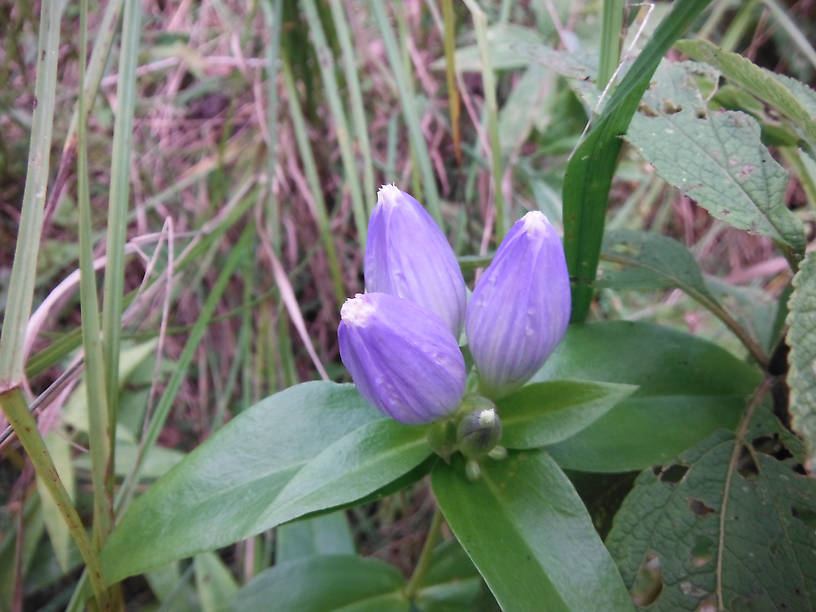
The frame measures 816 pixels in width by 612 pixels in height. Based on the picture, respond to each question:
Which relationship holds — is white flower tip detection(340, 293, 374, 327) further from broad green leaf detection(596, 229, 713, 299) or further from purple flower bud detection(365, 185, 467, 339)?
broad green leaf detection(596, 229, 713, 299)

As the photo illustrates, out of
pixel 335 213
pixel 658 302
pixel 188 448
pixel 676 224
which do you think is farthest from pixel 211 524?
pixel 676 224

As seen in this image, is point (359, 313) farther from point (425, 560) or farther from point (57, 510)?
point (57, 510)

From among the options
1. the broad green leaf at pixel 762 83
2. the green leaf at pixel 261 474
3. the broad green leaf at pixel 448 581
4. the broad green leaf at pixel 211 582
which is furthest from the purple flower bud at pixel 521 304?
the broad green leaf at pixel 211 582

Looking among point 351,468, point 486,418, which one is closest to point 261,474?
point 351,468

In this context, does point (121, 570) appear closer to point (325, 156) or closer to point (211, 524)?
point (211, 524)

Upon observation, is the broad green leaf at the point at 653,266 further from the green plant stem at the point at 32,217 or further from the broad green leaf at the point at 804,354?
the green plant stem at the point at 32,217
